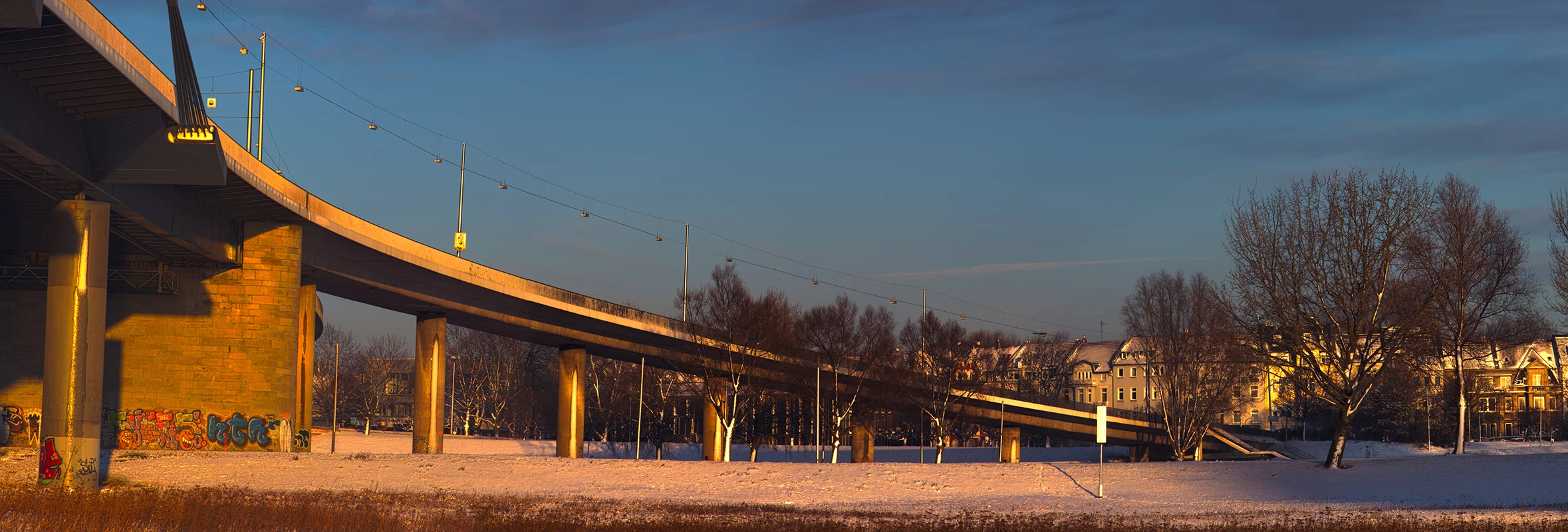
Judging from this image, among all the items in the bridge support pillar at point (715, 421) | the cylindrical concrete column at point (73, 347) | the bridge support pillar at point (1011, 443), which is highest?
the cylindrical concrete column at point (73, 347)

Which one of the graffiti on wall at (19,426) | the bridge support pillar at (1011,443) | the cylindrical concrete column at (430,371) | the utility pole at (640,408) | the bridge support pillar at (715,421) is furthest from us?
the bridge support pillar at (1011,443)

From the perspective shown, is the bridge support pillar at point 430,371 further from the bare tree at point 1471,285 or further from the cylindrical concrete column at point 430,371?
the bare tree at point 1471,285

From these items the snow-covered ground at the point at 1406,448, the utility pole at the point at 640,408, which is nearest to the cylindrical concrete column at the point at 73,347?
the utility pole at the point at 640,408

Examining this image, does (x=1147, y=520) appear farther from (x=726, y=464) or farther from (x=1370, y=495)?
(x=726, y=464)

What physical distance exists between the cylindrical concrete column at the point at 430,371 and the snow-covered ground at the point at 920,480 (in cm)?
1744

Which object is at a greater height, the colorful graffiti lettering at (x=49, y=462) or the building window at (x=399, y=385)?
the colorful graffiti lettering at (x=49, y=462)

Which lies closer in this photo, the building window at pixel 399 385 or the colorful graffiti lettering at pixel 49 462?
the colorful graffiti lettering at pixel 49 462

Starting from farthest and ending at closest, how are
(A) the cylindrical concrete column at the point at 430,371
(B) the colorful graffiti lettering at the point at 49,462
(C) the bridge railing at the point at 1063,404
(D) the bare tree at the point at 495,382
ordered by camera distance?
(D) the bare tree at the point at 495,382
(C) the bridge railing at the point at 1063,404
(A) the cylindrical concrete column at the point at 430,371
(B) the colorful graffiti lettering at the point at 49,462

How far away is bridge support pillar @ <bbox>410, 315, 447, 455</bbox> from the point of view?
59688 millimetres

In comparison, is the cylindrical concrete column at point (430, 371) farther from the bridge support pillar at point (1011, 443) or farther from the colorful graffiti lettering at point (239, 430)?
the bridge support pillar at point (1011, 443)

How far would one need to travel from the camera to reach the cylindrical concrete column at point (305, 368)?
154 feet

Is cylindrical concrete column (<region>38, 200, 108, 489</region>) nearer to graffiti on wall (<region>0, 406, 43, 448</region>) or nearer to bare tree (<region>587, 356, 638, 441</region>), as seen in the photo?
graffiti on wall (<region>0, 406, 43, 448</region>)

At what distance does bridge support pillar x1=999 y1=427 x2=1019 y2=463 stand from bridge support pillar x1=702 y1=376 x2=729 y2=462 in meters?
25.4

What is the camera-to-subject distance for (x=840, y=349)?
70625 millimetres
